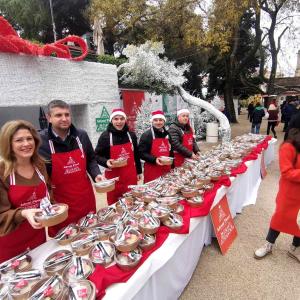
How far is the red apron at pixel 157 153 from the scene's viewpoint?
3.59 metres

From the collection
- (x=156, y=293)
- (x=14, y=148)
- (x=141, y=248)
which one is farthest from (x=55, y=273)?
Result: (x=14, y=148)

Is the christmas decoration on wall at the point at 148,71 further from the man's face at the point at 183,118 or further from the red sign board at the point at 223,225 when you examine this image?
the red sign board at the point at 223,225

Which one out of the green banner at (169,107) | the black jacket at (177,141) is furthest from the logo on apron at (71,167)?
the green banner at (169,107)

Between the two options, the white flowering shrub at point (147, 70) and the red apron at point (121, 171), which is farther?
the white flowering shrub at point (147, 70)

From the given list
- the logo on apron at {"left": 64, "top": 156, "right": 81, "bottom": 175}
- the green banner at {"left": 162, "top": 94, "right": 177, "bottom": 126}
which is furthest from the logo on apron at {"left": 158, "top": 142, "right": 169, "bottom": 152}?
the green banner at {"left": 162, "top": 94, "right": 177, "bottom": 126}

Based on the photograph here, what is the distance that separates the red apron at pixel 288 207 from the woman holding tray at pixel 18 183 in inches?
87.6

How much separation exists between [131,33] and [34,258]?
1166 cm

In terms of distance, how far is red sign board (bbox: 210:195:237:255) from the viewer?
280 cm

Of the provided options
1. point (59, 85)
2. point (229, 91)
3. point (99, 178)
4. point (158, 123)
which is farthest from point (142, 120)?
point (229, 91)

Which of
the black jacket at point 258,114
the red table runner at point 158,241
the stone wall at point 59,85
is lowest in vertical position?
the red table runner at point 158,241

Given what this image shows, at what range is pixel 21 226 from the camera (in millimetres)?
1840

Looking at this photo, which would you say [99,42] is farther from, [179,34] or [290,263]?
[290,263]

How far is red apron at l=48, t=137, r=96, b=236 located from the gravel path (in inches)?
51.5

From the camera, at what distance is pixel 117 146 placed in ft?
10.5
